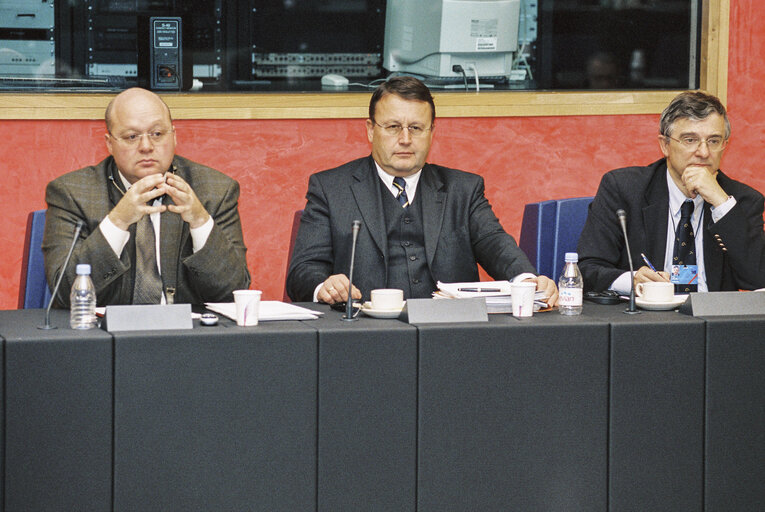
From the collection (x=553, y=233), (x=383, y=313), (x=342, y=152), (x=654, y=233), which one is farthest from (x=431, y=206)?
(x=383, y=313)

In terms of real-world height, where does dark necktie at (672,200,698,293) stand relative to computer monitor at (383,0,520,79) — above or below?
below

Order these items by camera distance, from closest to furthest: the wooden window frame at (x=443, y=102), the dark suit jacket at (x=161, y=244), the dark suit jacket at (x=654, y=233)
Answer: the dark suit jacket at (x=161, y=244) → the dark suit jacket at (x=654, y=233) → the wooden window frame at (x=443, y=102)

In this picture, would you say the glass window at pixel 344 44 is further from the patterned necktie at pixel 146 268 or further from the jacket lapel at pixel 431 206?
the patterned necktie at pixel 146 268

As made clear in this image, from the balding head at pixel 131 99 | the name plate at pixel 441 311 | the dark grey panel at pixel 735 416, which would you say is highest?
the balding head at pixel 131 99

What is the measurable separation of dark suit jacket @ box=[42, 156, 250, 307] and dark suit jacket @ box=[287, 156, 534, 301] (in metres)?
0.23

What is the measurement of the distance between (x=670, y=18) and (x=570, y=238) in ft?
4.34

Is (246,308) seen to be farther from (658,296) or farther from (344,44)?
(344,44)

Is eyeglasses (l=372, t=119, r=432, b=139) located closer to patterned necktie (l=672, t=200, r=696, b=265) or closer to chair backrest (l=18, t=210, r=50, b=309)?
patterned necktie (l=672, t=200, r=696, b=265)

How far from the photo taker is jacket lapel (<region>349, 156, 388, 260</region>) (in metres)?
2.73

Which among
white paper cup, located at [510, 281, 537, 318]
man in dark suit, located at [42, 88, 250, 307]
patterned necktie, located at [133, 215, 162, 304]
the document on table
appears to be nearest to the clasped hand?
man in dark suit, located at [42, 88, 250, 307]

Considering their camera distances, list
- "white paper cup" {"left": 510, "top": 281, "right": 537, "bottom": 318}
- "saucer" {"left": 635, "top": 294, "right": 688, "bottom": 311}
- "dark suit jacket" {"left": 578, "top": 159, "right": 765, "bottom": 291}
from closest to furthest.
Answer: "white paper cup" {"left": 510, "top": 281, "right": 537, "bottom": 318} < "saucer" {"left": 635, "top": 294, "right": 688, "bottom": 311} < "dark suit jacket" {"left": 578, "top": 159, "right": 765, "bottom": 291}

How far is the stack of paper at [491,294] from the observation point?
2.10 meters

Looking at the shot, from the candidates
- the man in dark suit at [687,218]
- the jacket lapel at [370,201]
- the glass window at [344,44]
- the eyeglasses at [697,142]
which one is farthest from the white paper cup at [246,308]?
the glass window at [344,44]

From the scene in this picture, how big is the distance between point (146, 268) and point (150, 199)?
28 cm
